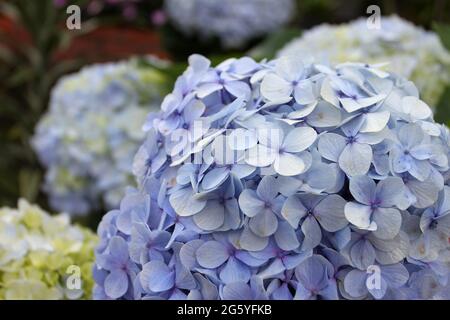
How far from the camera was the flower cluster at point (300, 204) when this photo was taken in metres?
0.73

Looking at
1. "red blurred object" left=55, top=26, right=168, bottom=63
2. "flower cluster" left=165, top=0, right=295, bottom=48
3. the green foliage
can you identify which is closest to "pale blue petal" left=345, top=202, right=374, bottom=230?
the green foliage

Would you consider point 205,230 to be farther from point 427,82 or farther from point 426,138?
point 427,82

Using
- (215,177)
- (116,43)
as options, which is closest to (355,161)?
(215,177)

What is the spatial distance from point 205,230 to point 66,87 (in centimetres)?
140

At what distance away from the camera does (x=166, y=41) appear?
3.37 metres

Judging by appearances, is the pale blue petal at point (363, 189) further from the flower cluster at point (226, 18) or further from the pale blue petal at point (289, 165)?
the flower cluster at point (226, 18)

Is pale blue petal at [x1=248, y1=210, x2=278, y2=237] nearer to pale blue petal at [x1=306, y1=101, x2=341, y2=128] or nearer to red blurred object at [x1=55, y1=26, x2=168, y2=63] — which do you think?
pale blue petal at [x1=306, y1=101, x2=341, y2=128]

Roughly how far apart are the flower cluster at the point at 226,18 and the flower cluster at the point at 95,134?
113 centimetres

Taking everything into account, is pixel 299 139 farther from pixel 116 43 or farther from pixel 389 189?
pixel 116 43

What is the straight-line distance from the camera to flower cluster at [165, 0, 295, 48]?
314 cm

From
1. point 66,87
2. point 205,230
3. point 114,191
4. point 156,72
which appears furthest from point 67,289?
point 66,87

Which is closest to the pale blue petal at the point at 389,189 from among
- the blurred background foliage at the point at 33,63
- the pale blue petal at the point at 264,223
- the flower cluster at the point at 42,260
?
the pale blue petal at the point at 264,223

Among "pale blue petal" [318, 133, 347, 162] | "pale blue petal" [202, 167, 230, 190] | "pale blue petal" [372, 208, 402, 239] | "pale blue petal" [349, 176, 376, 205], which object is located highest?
"pale blue petal" [318, 133, 347, 162]

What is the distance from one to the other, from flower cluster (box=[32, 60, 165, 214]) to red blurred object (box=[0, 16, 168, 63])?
1.74 metres
